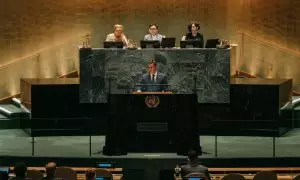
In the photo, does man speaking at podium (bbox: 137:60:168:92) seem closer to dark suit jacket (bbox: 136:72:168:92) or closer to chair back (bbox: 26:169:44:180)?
dark suit jacket (bbox: 136:72:168:92)

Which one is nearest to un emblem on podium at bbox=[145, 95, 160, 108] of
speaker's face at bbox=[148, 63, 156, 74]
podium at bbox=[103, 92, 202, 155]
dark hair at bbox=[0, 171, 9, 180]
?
podium at bbox=[103, 92, 202, 155]

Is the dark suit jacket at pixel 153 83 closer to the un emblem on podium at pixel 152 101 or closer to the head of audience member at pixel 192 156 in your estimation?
the un emblem on podium at pixel 152 101

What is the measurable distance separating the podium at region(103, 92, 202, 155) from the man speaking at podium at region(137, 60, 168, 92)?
542 millimetres

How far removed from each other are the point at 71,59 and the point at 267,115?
19.4 ft

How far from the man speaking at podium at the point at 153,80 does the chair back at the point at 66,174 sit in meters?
3.09

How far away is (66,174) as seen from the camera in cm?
1296

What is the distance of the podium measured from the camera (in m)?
15.0

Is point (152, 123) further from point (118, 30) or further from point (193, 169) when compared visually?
point (118, 30)

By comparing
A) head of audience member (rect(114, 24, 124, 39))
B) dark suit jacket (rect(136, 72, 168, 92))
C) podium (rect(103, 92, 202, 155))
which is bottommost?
podium (rect(103, 92, 202, 155))

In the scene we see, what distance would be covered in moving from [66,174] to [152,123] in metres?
2.65

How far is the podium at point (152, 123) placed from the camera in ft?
49.3

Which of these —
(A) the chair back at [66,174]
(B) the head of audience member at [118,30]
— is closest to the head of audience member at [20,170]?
(A) the chair back at [66,174]

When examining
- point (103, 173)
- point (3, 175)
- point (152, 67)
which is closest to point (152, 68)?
point (152, 67)

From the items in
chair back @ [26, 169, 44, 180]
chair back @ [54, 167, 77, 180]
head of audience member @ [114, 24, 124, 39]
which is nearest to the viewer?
chair back @ [26, 169, 44, 180]
